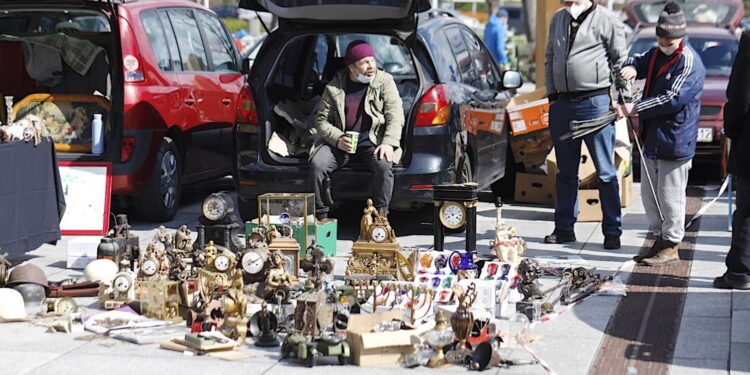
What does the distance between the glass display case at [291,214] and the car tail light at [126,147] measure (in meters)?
1.77

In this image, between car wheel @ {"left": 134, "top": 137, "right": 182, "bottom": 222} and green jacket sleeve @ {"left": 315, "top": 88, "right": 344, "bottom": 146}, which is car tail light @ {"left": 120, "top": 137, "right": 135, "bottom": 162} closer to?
car wheel @ {"left": 134, "top": 137, "right": 182, "bottom": 222}

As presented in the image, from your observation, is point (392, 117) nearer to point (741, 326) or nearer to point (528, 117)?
point (528, 117)

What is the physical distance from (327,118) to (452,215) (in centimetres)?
145

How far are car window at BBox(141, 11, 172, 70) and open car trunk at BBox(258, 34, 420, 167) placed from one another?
3.60ft

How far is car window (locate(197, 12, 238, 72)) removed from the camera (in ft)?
38.5

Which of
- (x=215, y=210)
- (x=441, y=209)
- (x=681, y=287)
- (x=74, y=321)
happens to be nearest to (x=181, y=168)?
(x=215, y=210)

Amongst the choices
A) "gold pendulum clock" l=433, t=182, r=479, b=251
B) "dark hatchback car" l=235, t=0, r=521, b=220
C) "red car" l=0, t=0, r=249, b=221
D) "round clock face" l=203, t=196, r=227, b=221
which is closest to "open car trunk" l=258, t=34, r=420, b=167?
"dark hatchback car" l=235, t=0, r=521, b=220

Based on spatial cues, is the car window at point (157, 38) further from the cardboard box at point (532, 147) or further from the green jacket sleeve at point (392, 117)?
the cardboard box at point (532, 147)

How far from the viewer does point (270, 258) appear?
7.58 m

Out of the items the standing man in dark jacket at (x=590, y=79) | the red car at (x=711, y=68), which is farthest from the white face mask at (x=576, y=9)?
the red car at (x=711, y=68)

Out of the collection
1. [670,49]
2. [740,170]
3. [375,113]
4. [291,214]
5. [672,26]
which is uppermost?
[672,26]

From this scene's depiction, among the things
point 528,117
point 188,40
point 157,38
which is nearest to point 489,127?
point 528,117

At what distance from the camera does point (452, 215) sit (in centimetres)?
862

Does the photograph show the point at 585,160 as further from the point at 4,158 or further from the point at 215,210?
the point at 4,158
